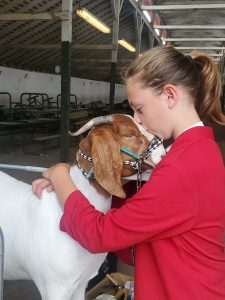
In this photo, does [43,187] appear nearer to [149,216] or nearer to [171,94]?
[149,216]

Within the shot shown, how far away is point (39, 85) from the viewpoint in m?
14.8

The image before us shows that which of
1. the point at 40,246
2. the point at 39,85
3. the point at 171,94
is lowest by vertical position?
the point at 40,246

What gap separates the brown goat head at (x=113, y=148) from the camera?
4.29ft

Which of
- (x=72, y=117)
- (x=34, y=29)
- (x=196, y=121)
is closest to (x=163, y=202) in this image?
(x=196, y=121)

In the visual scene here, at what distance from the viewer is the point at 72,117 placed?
11.0m

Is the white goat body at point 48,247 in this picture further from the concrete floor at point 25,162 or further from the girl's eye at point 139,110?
the concrete floor at point 25,162

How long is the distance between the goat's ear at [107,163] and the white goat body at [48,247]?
0.18 m

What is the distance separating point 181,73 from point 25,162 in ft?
22.0

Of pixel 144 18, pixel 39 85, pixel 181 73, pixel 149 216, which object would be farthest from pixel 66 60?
pixel 39 85

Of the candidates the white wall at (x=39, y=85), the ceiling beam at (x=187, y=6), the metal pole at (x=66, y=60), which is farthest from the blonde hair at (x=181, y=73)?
the white wall at (x=39, y=85)

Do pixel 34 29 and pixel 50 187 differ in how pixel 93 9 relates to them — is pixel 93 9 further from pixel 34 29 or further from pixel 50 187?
pixel 50 187

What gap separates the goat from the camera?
133 cm

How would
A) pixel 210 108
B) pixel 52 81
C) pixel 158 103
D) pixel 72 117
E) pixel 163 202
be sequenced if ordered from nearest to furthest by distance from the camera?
pixel 163 202 < pixel 158 103 < pixel 210 108 < pixel 72 117 < pixel 52 81

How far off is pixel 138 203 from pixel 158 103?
348 mm
